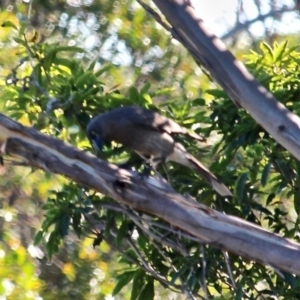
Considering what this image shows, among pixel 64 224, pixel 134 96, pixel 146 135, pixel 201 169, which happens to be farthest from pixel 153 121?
pixel 64 224

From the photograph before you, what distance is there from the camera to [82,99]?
4336mm

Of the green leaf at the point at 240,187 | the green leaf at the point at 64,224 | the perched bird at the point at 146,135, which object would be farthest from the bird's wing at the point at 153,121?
the green leaf at the point at 64,224

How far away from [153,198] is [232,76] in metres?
0.71

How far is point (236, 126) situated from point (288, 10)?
3972mm

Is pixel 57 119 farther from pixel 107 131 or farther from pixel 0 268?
pixel 0 268

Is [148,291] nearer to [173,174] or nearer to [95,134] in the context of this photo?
[173,174]

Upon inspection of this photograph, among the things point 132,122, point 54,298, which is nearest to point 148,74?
point 54,298

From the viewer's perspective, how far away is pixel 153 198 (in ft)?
11.9

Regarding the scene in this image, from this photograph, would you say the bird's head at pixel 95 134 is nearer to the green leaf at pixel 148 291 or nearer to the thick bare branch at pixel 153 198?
the thick bare branch at pixel 153 198

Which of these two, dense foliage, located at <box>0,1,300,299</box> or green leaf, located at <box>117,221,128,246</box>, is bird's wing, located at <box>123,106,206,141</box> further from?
green leaf, located at <box>117,221,128,246</box>

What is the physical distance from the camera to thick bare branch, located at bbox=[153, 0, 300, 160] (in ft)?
12.0

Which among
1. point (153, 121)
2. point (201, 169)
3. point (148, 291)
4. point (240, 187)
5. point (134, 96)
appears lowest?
point (148, 291)

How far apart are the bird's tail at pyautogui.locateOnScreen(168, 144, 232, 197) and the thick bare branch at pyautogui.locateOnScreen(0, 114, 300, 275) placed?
16.7 inches

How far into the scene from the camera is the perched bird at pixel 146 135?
442 centimetres
